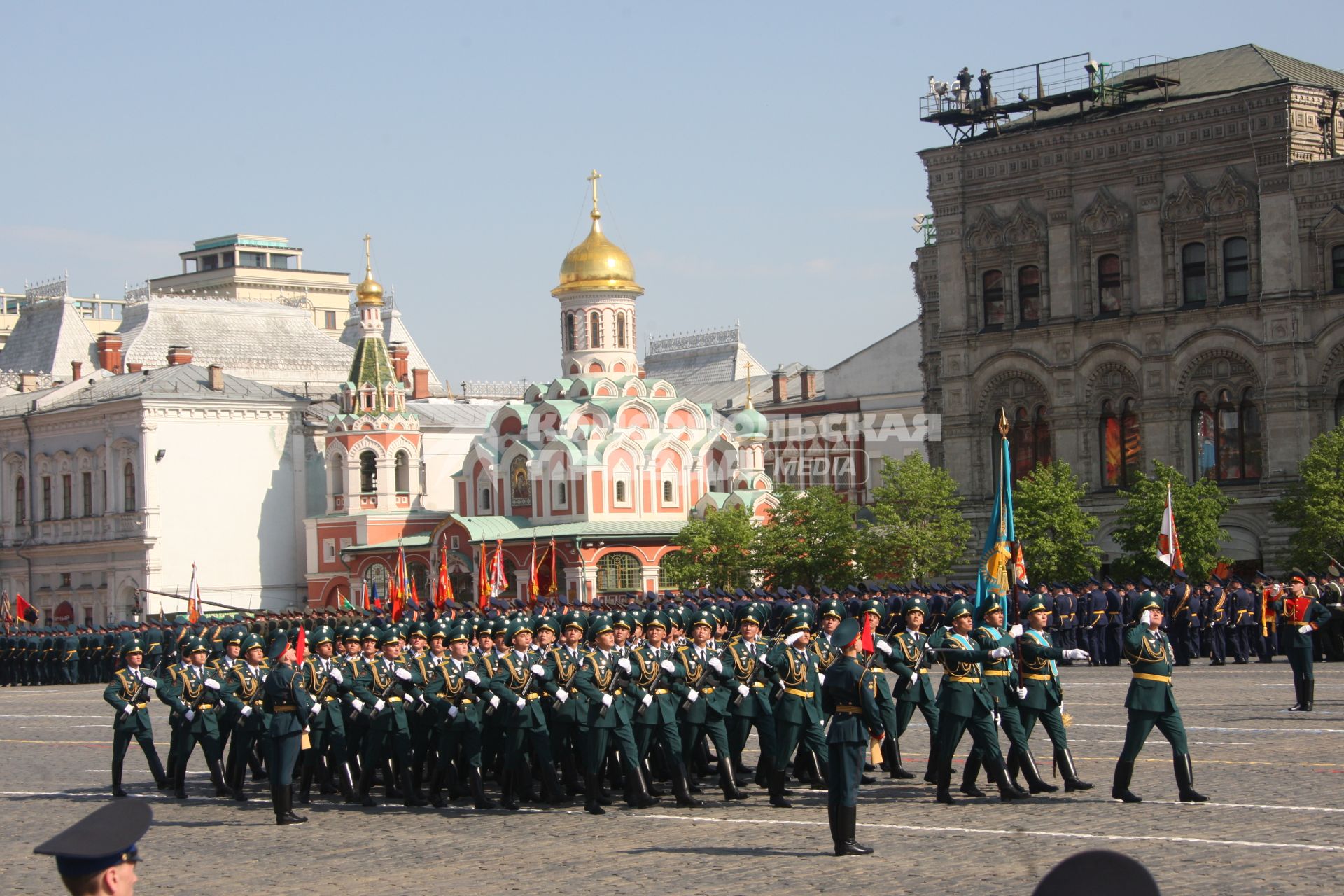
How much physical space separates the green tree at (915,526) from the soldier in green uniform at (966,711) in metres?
28.9

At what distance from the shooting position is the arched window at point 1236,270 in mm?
42469

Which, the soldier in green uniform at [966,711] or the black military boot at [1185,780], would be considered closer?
the black military boot at [1185,780]

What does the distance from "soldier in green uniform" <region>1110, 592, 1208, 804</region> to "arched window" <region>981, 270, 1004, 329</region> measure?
107ft

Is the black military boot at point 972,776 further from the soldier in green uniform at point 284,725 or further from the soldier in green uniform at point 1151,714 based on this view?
the soldier in green uniform at point 284,725

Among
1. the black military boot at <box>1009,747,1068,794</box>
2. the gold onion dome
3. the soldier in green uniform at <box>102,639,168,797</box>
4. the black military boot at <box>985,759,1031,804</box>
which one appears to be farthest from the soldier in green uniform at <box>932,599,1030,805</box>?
the gold onion dome

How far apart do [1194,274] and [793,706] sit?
30946mm

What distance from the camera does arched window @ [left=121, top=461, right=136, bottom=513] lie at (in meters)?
64.6

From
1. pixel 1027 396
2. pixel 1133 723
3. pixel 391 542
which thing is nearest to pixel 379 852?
pixel 1133 723

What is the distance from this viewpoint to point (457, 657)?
1681cm

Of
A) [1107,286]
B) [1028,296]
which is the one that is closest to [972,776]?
[1107,286]

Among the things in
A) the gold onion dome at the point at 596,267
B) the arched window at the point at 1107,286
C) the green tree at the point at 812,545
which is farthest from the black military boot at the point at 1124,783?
the gold onion dome at the point at 596,267

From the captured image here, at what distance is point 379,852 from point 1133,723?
5720 mm

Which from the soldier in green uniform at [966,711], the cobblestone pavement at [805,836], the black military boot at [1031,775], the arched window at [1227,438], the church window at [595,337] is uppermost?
the church window at [595,337]

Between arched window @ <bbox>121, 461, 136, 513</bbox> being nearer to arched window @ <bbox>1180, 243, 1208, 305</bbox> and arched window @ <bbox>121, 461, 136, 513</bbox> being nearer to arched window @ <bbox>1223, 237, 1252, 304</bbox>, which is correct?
arched window @ <bbox>1180, 243, 1208, 305</bbox>
